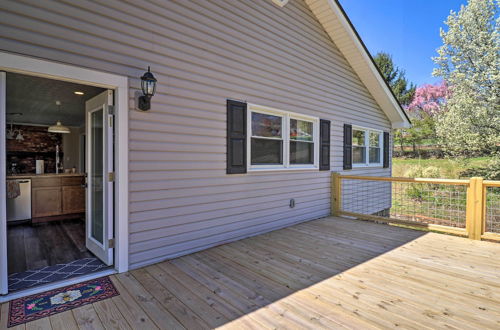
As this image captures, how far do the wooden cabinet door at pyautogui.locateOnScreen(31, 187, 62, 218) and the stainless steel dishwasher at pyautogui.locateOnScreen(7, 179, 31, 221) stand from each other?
7 centimetres

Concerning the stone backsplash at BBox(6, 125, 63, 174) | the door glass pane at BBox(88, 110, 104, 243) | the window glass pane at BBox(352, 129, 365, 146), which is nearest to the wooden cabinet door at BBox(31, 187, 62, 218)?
the door glass pane at BBox(88, 110, 104, 243)

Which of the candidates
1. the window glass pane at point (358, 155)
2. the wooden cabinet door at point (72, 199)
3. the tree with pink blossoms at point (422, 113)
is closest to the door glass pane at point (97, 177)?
the wooden cabinet door at point (72, 199)

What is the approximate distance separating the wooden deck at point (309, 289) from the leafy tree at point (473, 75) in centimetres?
898

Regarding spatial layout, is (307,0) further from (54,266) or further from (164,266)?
(54,266)

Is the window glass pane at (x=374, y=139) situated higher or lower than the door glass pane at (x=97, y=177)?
higher

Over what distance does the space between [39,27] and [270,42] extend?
10.8 feet

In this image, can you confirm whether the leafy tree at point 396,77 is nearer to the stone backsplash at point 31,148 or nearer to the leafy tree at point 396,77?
the leafy tree at point 396,77

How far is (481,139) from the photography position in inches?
414

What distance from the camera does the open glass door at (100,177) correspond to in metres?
2.96

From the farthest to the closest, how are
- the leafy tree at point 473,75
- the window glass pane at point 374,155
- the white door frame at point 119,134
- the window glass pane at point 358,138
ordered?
1. the leafy tree at point 473,75
2. the window glass pane at point 374,155
3. the window glass pane at point 358,138
4. the white door frame at point 119,134

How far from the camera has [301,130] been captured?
5363 mm

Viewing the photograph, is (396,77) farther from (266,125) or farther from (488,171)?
(266,125)

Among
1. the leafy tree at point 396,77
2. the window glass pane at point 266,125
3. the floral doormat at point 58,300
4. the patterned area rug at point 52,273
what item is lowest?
the floral doormat at point 58,300

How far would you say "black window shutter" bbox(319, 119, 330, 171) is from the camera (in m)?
5.66
